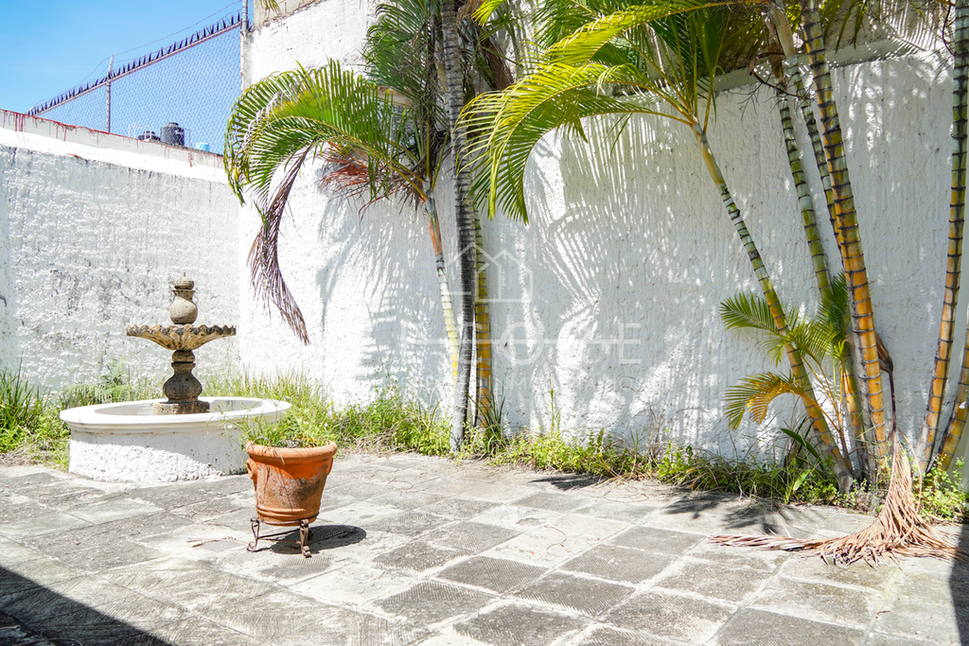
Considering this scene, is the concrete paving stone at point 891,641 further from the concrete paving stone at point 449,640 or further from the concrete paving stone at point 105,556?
the concrete paving stone at point 105,556

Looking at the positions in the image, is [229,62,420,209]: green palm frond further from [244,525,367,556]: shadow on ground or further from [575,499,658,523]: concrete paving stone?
[575,499,658,523]: concrete paving stone

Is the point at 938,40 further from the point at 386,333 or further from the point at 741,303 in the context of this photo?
the point at 386,333

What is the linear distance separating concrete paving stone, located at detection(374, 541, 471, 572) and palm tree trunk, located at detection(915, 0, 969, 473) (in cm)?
267

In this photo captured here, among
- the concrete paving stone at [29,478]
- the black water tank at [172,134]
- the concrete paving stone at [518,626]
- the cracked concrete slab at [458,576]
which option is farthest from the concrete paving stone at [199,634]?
the black water tank at [172,134]

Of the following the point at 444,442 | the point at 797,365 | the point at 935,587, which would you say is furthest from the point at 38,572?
the point at 797,365

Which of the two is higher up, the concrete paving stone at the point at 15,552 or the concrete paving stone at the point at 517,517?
the concrete paving stone at the point at 517,517

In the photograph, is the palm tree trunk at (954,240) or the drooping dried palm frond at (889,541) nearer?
the drooping dried palm frond at (889,541)

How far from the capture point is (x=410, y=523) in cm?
406

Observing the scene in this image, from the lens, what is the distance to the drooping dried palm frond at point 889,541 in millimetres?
3336

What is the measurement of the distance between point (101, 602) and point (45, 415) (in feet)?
14.9

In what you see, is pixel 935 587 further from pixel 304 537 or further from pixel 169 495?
pixel 169 495

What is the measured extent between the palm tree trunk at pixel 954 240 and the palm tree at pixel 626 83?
0.51m

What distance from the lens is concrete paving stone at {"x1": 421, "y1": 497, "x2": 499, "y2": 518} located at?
4.25 meters

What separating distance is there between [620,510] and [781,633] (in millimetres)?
1774
